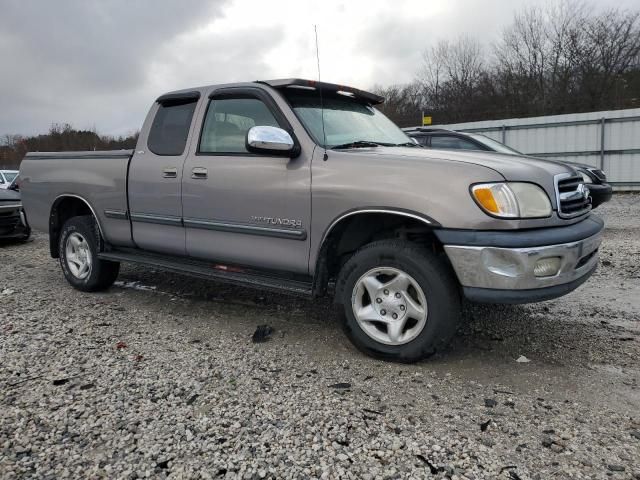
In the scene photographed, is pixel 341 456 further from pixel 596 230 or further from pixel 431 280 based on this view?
pixel 596 230

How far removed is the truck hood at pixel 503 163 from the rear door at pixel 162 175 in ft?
5.65

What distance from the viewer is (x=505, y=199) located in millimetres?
2951

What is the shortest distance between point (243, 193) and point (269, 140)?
1.70 ft

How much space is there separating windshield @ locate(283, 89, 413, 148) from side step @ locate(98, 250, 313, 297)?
102 centimetres

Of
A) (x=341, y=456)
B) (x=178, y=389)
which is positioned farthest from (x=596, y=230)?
(x=178, y=389)

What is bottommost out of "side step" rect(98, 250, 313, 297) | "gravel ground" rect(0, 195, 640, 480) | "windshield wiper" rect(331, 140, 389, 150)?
"gravel ground" rect(0, 195, 640, 480)

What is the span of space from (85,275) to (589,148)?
51.8ft

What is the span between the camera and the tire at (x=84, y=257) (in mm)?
5164

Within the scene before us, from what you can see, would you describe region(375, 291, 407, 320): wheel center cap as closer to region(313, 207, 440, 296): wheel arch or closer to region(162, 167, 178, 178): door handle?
region(313, 207, 440, 296): wheel arch

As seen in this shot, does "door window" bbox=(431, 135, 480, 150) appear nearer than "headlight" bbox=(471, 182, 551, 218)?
No

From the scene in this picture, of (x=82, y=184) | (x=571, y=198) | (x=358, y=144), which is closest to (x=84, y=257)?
(x=82, y=184)

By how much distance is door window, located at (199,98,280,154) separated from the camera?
4.04 m

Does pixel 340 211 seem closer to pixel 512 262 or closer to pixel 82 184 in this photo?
pixel 512 262

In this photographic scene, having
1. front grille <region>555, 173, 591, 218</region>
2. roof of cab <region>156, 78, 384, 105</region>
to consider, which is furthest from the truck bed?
front grille <region>555, 173, 591, 218</region>
